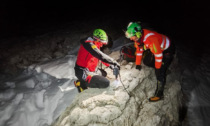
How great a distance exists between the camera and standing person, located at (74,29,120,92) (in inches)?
125

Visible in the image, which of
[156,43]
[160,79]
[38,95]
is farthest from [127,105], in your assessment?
[38,95]

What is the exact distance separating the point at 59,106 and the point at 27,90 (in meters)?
1.38

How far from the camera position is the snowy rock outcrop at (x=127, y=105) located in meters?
2.56

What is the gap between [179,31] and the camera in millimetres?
10102

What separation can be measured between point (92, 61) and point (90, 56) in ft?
0.59

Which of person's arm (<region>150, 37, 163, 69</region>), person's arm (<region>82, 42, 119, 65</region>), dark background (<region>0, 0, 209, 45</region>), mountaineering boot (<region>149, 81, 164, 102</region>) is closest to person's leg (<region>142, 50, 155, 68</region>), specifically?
mountaineering boot (<region>149, 81, 164, 102</region>)

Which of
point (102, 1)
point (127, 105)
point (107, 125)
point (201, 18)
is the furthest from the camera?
point (102, 1)

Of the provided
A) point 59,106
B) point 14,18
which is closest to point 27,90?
point 59,106

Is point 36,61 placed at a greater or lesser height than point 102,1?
lesser

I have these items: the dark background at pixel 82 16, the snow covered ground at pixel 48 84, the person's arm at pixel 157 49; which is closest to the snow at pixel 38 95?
the snow covered ground at pixel 48 84

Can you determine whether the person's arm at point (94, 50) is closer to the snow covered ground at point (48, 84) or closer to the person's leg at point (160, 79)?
the person's leg at point (160, 79)

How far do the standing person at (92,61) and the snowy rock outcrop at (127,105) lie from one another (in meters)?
0.23

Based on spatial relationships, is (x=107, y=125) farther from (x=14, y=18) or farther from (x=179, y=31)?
(x=14, y=18)

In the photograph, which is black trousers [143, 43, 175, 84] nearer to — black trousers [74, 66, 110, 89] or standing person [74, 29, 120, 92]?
standing person [74, 29, 120, 92]
